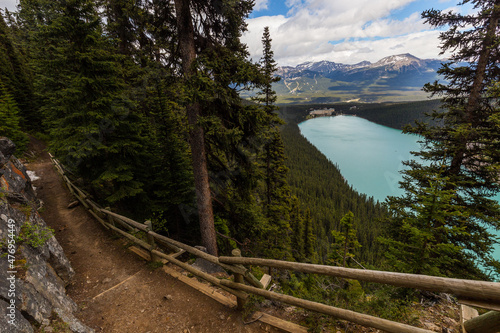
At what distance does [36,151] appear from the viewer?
877 inches

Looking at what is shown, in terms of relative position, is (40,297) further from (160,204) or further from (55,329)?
(160,204)

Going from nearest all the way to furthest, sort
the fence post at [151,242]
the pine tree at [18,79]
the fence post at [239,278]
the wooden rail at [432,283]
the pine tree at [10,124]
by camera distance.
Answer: the wooden rail at [432,283]
the fence post at [239,278]
the fence post at [151,242]
the pine tree at [10,124]
the pine tree at [18,79]

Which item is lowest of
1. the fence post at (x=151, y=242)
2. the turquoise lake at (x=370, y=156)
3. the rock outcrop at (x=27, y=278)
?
the turquoise lake at (x=370, y=156)

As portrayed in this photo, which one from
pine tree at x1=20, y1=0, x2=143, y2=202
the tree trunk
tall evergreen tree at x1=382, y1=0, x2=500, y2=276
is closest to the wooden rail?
the tree trunk

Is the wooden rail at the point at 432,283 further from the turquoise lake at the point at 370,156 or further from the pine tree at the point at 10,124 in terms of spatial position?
the turquoise lake at the point at 370,156

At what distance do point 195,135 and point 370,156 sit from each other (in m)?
125

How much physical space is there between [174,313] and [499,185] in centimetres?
1231

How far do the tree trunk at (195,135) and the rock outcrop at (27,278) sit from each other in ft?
11.9

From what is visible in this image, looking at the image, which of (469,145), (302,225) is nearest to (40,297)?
(469,145)

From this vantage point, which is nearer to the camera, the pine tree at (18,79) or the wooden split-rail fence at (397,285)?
the wooden split-rail fence at (397,285)

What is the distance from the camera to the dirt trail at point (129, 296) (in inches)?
165

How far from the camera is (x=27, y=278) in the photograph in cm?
371

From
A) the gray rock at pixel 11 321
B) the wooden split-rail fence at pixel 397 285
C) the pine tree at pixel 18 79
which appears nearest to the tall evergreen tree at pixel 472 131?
the wooden split-rail fence at pixel 397 285

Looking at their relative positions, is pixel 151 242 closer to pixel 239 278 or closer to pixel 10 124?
pixel 239 278
